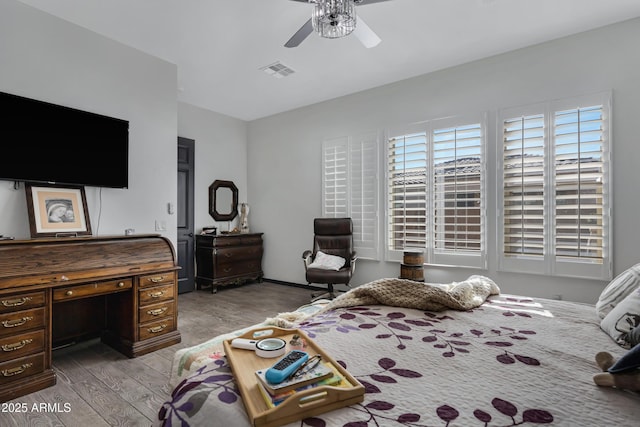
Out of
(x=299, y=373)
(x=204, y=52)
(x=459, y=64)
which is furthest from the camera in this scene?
(x=459, y=64)

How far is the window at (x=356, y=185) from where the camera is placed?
4.34 metres

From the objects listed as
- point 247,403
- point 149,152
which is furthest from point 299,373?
point 149,152

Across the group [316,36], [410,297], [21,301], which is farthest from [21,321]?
[316,36]

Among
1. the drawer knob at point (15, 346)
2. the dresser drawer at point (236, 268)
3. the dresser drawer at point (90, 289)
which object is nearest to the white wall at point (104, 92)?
the dresser drawer at point (90, 289)

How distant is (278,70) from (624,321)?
12.4ft

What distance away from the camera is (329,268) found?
161 inches

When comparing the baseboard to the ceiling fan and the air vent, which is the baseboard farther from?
the ceiling fan

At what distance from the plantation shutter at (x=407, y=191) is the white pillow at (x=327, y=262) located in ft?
2.28

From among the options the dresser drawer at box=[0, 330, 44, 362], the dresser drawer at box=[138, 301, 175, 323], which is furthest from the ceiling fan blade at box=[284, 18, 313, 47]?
the dresser drawer at box=[0, 330, 44, 362]

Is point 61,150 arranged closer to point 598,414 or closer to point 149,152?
point 149,152

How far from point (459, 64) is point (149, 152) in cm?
365

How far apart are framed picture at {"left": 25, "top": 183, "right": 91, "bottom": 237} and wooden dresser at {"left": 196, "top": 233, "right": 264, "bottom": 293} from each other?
204cm

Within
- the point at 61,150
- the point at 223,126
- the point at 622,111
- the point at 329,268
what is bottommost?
the point at 329,268

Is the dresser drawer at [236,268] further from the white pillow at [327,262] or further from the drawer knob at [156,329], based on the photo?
the drawer knob at [156,329]
